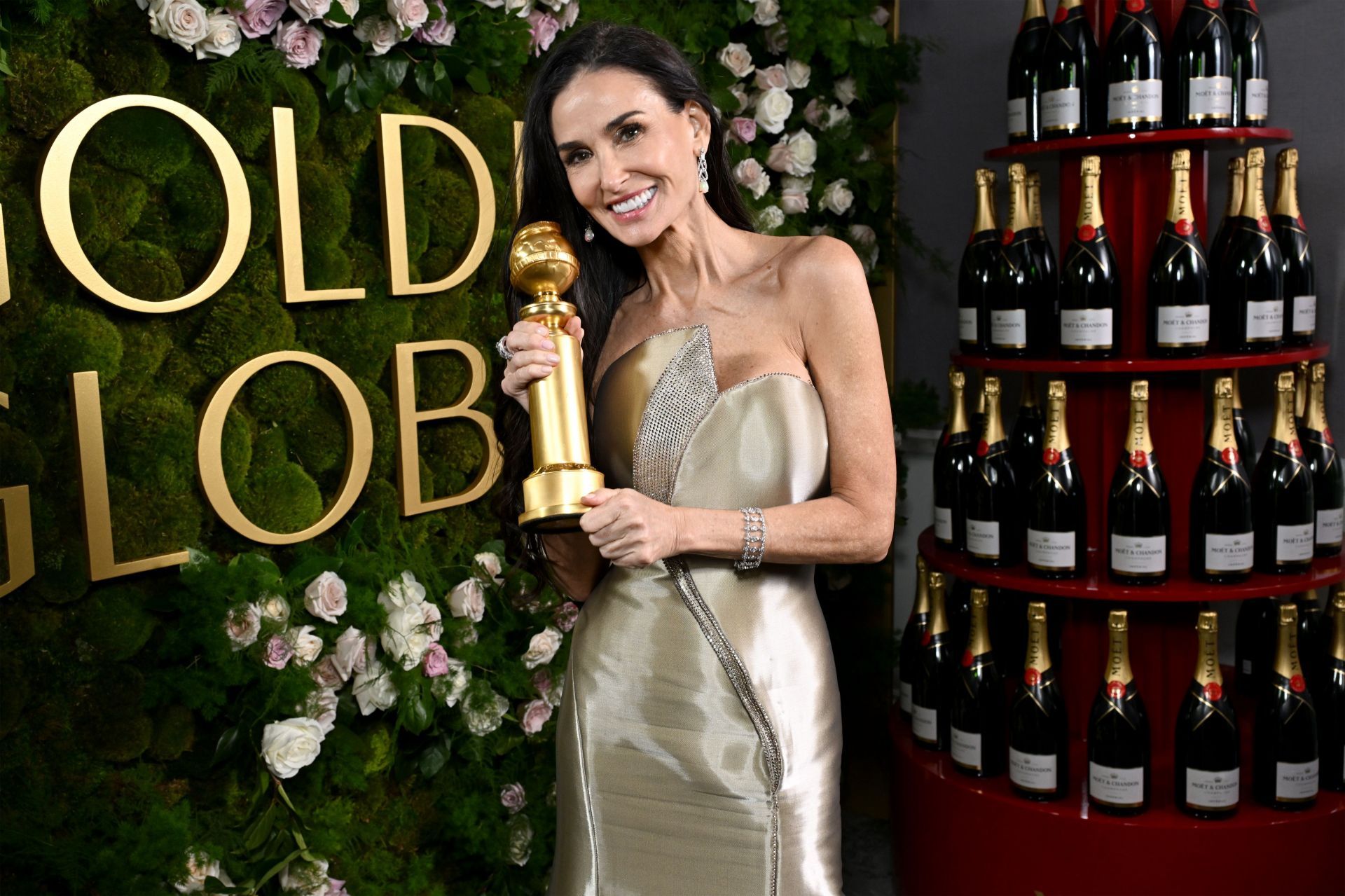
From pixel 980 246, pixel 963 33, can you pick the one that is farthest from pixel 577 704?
pixel 963 33

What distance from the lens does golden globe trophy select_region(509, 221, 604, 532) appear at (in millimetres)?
1303

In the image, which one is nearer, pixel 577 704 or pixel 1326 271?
pixel 577 704

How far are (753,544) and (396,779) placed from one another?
1248mm

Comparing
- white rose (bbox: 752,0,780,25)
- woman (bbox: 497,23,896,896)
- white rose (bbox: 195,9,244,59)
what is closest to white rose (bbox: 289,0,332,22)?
white rose (bbox: 195,9,244,59)

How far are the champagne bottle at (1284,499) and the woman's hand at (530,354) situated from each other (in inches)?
72.4

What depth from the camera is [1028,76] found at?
2.76 meters

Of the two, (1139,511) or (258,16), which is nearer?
(258,16)

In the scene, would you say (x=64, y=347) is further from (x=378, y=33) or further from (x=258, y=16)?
(x=378, y=33)

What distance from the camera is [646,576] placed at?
1.61 metres

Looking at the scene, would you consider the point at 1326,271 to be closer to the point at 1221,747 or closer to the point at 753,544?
the point at 1221,747

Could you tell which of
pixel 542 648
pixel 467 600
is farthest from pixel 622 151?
pixel 542 648

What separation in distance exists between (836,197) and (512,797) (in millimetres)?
1808

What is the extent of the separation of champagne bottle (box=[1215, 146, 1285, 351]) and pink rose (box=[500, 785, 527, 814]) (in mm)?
1753

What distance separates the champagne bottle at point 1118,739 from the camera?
98.5 inches
